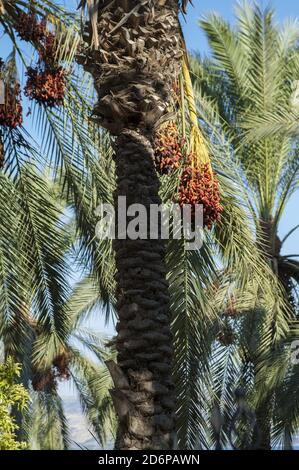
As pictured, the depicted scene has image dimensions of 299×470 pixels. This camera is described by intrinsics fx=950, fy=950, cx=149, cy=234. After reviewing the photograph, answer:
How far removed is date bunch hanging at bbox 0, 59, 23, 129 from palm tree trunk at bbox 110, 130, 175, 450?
297 cm

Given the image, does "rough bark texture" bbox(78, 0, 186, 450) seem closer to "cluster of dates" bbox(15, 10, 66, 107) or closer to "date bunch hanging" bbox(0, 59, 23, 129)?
"cluster of dates" bbox(15, 10, 66, 107)

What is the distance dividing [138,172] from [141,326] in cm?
137

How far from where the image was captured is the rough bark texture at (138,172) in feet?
24.0

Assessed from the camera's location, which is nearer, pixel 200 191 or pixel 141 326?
pixel 141 326

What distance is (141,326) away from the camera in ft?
25.0

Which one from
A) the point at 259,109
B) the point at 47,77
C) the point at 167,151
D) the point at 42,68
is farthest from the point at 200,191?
the point at 259,109

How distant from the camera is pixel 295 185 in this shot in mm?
16953

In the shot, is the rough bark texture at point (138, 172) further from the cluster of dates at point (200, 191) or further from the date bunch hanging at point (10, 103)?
the date bunch hanging at point (10, 103)

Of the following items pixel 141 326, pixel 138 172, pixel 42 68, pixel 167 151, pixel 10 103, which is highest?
pixel 42 68

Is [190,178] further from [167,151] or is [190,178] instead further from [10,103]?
[10,103]

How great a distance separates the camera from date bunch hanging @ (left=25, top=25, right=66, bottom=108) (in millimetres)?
10742

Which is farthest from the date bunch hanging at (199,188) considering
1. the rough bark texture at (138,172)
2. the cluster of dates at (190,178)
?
the rough bark texture at (138,172)

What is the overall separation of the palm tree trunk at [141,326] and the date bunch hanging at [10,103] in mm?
2974
